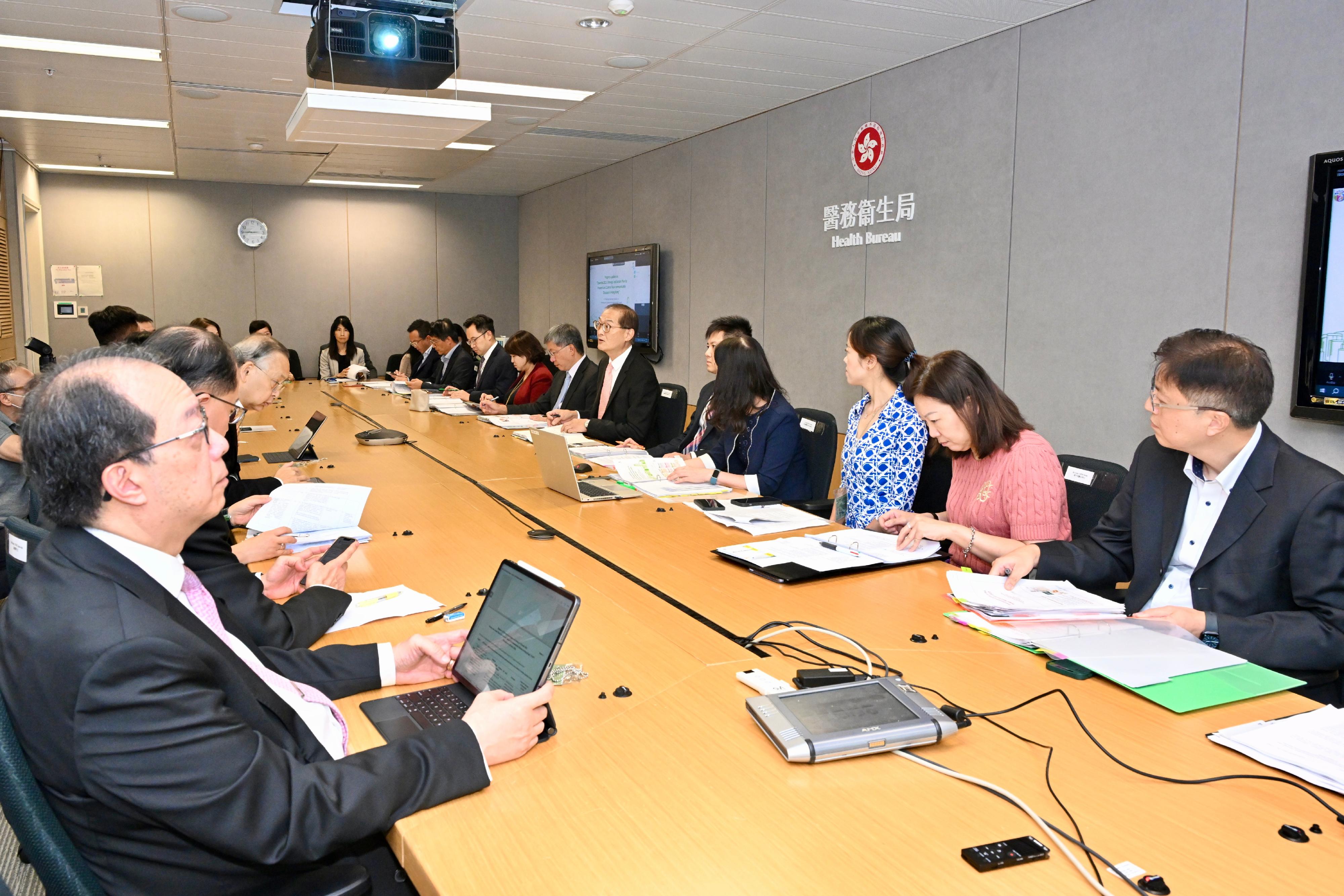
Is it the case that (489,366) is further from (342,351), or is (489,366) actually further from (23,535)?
(23,535)

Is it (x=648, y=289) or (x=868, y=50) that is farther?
(x=648, y=289)

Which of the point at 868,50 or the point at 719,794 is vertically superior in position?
the point at 868,50

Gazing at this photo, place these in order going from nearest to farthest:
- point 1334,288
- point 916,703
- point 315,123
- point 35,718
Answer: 1. point 35,718
2. point 916,703
3. point 1334,288
4. point 315,123

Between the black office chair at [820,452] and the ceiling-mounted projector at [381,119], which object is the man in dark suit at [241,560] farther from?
the black office chair at [820,452]

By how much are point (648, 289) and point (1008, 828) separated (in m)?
7.45

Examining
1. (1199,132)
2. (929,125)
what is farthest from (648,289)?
(1199,132)

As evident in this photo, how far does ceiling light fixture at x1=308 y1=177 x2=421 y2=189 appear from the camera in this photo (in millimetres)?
10773

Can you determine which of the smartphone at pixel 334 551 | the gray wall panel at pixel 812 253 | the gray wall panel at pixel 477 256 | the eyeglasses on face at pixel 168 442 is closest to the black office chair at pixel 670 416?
the gray wall panel at pixel 812 253

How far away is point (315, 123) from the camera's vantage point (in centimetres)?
425

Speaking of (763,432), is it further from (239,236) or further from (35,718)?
(239,236)

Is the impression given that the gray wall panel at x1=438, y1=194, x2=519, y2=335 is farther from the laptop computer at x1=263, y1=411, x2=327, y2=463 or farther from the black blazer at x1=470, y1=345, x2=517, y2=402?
the laptop computer at x1=263, y1=411, x2=327, y2=463

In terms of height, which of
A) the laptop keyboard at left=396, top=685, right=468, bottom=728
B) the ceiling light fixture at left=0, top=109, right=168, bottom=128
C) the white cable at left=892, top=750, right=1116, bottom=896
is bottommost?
the laptop keyboard at left=396, top=685, right=468, bottom=728

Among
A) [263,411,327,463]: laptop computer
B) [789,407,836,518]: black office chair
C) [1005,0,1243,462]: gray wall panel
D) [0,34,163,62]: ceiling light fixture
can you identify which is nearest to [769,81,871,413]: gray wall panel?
[1005,0,1243,462]: gray wall panel

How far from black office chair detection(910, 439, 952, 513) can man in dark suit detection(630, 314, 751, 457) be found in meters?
1.04
